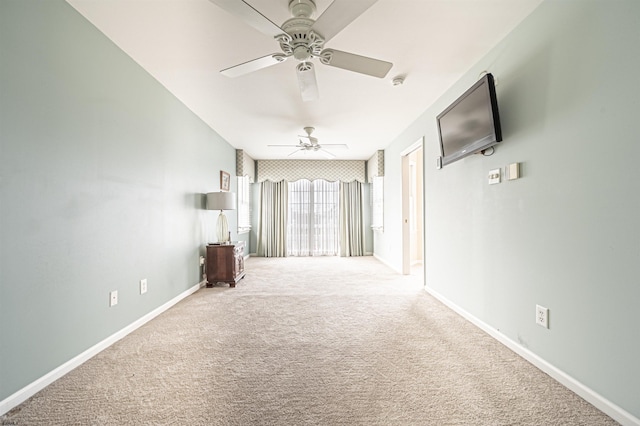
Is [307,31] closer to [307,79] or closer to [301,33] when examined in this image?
[301,33]

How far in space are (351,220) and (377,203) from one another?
930 mm

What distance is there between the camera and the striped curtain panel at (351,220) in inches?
284

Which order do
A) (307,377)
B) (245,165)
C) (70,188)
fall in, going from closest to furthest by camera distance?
1. (307,377)
2. (70,188)
3. (245,165)

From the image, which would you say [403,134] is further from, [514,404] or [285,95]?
[514,404]

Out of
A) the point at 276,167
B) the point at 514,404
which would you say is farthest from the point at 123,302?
the point at 276,167

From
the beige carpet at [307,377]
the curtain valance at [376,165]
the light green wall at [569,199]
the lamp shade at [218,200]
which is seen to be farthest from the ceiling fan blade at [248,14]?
the curtain valance at [376,165]

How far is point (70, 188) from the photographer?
1.93 metres

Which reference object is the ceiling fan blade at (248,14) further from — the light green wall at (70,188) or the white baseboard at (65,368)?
the white baseboard at (65,368)

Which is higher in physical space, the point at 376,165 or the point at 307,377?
the point at 376,165

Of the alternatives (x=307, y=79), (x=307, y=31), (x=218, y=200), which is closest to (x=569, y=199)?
(x=307, y=31)

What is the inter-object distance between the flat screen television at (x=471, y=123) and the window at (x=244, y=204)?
4460 mm

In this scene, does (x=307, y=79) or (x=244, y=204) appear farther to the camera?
(x=244, y=204)

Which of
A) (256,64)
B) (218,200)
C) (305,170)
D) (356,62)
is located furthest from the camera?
(305,170)

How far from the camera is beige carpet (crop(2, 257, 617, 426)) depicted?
57.3 inches
